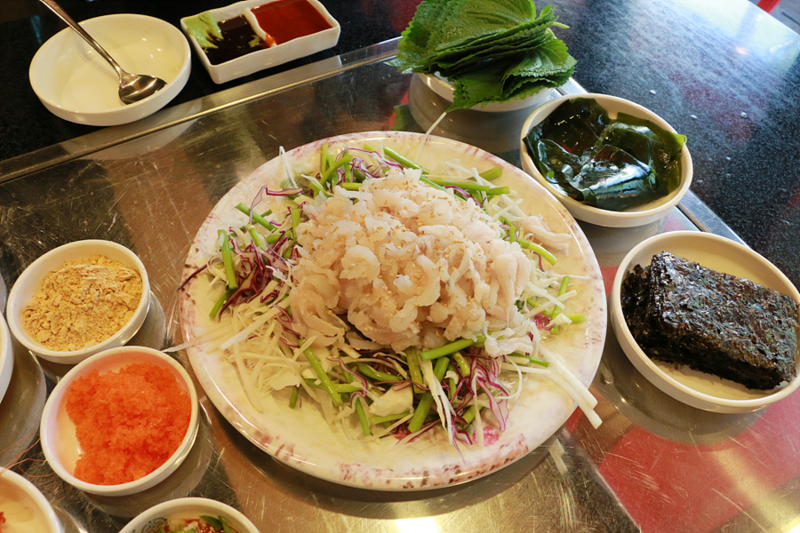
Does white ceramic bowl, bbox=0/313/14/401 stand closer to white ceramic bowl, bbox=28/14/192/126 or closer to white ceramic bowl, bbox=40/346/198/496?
white ceramic bowl, bbox=40/346/198/496

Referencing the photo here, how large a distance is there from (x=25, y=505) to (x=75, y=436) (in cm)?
24

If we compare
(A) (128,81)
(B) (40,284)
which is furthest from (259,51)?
(B) (40,284)

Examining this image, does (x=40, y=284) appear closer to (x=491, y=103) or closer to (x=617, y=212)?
(x=491, y=103)

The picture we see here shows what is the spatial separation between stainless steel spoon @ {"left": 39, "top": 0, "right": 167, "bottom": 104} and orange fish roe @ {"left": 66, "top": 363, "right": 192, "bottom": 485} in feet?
6.09

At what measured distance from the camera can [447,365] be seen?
1.85 meters

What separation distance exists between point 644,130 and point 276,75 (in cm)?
216

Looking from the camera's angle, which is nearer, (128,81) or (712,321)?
(712,321)

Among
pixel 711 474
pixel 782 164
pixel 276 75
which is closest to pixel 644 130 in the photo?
pixel 782 164

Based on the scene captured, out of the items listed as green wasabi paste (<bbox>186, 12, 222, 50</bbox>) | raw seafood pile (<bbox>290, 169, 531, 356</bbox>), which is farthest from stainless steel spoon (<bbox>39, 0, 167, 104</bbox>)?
raw seafood pile (<bbox>290, 169, 531, 356</bbox>)

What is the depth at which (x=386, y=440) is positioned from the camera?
173 centimetres

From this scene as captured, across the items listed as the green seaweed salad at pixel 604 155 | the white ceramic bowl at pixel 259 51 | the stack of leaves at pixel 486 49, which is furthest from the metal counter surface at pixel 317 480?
the stack of leaves at pixel 486 49

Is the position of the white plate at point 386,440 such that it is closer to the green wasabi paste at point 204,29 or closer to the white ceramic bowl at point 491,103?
the white ceramic bowl at point 491,103

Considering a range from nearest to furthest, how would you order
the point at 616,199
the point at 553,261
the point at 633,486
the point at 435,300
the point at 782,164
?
the point at 435,300, the point at 633,486, the point at 553,261, the point at 616,199, the point at 782,164

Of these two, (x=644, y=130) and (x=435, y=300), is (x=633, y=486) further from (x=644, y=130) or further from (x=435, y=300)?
(x=644, y=130)
